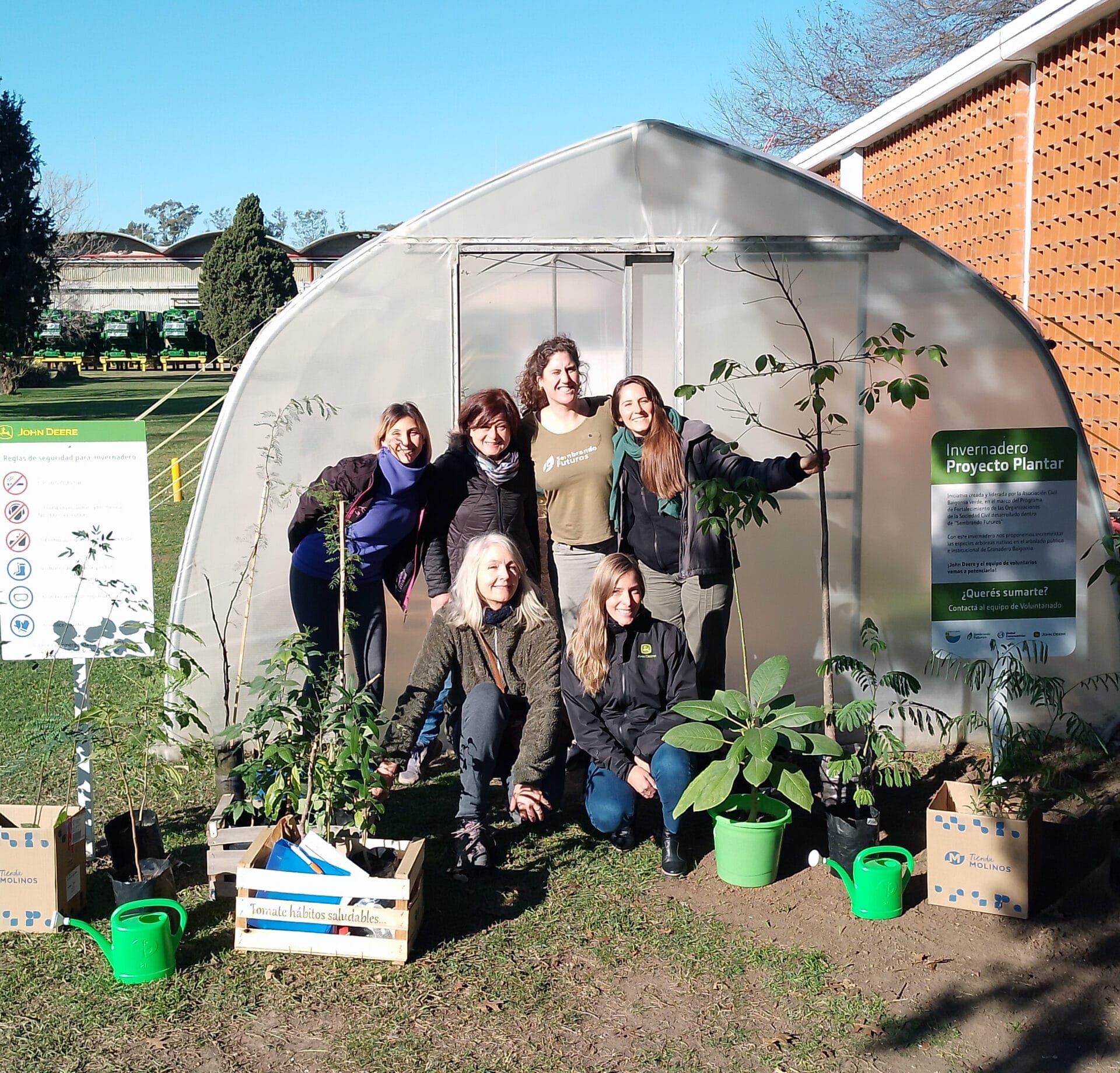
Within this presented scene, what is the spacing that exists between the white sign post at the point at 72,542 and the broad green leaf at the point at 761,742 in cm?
213

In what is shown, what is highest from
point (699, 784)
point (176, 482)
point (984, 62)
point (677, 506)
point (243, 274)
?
point (243, 274)

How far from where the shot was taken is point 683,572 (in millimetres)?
4680

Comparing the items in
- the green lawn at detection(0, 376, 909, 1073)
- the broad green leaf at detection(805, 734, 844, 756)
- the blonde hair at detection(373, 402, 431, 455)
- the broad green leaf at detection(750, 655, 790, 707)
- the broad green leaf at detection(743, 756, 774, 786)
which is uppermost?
the blonde hair at detection(373, 402, 431, 455)

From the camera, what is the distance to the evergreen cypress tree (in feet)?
107

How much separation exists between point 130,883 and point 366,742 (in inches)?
34.0

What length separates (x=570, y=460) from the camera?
15.6ft

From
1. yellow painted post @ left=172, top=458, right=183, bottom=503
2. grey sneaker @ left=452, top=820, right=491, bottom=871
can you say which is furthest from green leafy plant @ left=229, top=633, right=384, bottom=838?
yellow painted post @ left=172, top=458, right=183, bottom=503

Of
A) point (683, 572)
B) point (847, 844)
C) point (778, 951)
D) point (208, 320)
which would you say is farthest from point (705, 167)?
point (208, 320)

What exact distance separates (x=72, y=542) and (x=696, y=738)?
7.52 ft

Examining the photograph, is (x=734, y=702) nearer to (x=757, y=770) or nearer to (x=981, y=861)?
(x=757, y=770)

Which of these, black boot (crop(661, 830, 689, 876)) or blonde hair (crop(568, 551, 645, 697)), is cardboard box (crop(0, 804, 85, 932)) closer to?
blonde hair (crop(568, 551, 645, 697))

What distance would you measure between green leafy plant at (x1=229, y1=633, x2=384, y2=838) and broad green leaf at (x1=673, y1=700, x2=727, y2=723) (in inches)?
41.0

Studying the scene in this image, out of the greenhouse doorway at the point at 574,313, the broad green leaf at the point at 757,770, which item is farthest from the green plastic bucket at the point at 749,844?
the greenhouse doorway at the point at 574,313

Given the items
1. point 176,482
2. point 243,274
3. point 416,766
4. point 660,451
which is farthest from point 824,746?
point 243,274
